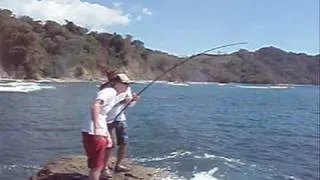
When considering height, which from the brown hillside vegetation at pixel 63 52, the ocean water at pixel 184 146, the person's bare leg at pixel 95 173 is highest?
the brown hillside vegetation at pixel 63 52

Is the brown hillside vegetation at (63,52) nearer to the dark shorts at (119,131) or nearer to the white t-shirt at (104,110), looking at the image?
the dark shorts at (119,131)

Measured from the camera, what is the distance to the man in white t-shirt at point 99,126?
684 cm

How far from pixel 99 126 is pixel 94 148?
33 cm

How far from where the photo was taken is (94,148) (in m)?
6.98

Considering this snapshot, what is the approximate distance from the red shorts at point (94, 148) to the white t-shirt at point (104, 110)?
0.08 m

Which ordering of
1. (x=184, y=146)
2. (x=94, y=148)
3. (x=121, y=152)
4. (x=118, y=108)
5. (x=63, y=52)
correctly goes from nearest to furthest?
(x=94, y=148) → (x=118, y=108) → (x=121, y=152) → (x=184, y=146) → (x=63, y=52)

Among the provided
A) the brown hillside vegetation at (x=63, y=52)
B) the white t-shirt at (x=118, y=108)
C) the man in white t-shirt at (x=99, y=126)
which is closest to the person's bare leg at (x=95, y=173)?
the man in white t-shirt at (x=99, y=126)

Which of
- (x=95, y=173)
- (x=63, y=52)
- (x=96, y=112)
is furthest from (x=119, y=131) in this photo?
(x=63, y=52)

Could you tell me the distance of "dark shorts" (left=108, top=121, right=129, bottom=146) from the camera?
796 centimetres

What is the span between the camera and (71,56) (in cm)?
12062

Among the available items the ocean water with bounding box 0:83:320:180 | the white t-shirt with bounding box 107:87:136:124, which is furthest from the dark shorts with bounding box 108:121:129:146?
the ocean water with bounding box 0:83:320:180

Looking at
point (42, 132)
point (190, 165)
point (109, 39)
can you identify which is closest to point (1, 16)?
point (109, 39)

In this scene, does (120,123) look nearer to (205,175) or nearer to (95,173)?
(95,173)

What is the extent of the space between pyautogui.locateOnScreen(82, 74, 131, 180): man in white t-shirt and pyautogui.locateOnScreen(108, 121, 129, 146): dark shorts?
751mm
